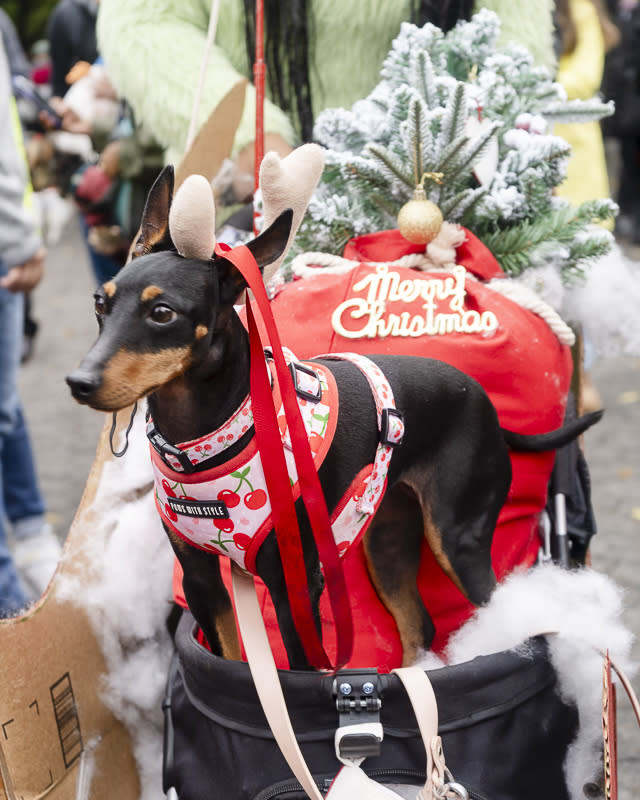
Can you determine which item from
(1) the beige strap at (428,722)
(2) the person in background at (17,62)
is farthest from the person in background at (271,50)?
(2) the person in background at (17,62)

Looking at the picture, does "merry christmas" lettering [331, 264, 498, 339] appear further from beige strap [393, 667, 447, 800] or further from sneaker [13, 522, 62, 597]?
sneaker [13, 522, 62, 597]

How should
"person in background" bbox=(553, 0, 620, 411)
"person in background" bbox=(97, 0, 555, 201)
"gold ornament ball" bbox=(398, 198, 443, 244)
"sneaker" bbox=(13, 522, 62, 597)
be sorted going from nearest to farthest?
"gold ornament ball" bbox=(398, 198, 443, 244)
"person in background" bbox=(97, 0, 555, 201)
"person in background" bbox=(553, 0, 620, 411)
"sneaker" bbox=(13, 522, 62, 597)

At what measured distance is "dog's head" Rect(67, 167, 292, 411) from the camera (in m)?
1.06

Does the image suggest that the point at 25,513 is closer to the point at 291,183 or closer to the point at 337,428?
the point at 337,428

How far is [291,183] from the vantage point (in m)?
1.24

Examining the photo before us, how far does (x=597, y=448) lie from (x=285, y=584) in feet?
9.38

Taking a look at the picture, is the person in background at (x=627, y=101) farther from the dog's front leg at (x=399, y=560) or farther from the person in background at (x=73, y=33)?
the dog's front leg at (x=399, y=560)

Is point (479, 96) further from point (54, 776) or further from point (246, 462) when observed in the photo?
point (54, 776)

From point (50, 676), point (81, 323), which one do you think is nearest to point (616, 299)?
point (50, 676)

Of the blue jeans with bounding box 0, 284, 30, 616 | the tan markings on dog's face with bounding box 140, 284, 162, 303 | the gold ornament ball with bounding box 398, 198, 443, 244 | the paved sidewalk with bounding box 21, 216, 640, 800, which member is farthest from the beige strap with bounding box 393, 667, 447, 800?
the blue jeans with bounding box 0, 284, 30, 616

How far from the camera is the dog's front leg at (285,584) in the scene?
1285 mm

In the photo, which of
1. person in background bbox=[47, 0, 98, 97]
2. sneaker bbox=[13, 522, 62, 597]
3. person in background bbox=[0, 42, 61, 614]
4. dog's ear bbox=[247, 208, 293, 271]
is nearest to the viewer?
dog's ear bbox=[247, 208, 293, 271]

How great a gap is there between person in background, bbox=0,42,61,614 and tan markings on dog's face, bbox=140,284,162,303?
111 centimetres

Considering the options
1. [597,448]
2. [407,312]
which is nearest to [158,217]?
[407,312]
